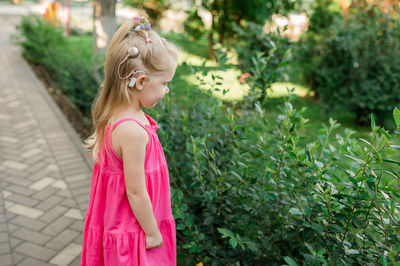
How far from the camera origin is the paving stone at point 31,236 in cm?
301

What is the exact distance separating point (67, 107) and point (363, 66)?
16.7 ft

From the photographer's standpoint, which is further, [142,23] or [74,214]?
[74,214]

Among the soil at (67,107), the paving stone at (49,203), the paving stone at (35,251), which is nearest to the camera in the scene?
the paving stone at (35,251)

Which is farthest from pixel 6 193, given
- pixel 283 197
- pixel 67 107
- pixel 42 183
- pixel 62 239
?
pixel 67 107

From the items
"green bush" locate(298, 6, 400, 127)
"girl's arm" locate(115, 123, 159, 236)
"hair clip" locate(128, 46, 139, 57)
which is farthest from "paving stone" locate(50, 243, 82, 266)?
"green bush" locate(298, 6, 400, 127)

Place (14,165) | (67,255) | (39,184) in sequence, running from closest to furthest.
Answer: (67,255)
(39,184)
(14,165)

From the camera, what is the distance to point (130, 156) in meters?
1.56

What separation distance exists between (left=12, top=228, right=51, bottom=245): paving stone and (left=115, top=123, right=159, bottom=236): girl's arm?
179 centimetres

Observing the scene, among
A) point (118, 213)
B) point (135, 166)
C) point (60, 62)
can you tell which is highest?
point (135, 166)

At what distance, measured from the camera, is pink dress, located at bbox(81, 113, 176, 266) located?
5.54 ft

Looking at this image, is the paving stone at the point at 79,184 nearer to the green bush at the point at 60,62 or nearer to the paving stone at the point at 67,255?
the green bush at the point at 60,62

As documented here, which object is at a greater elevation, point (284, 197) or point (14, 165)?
point (284, 197)

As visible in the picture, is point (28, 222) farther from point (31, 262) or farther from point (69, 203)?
point (31, 262)

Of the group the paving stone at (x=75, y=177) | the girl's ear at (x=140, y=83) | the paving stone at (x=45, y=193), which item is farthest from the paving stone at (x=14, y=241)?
the girl's ear at (x=140, y=83)
